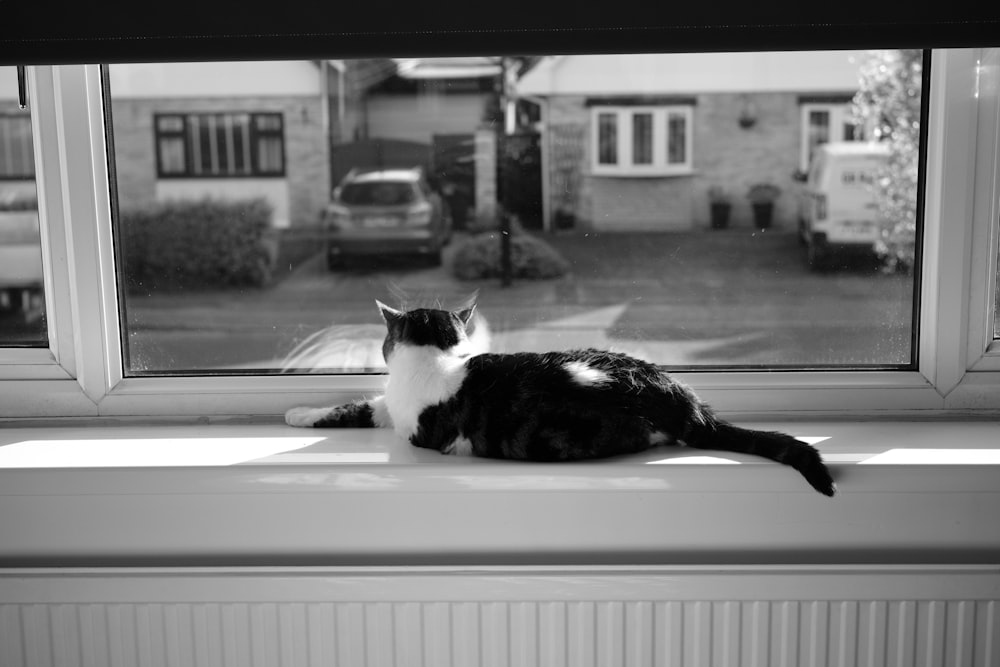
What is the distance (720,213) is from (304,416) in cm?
77

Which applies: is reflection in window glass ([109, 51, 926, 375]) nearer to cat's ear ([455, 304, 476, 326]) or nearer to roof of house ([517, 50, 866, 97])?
roof of house ([517, 50, 866, 97])

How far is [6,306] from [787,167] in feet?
4.39

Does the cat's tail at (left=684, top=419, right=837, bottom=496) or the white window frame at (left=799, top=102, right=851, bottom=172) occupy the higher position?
the white window frame at (left=799, top=102, right=851, bottom=172)

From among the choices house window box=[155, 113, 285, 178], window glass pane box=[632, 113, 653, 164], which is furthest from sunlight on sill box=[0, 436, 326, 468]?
window glass pane box=[632, 113, 653, 164]

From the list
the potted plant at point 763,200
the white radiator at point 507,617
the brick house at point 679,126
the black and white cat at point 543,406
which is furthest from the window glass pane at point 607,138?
the white radiator at point 507,617

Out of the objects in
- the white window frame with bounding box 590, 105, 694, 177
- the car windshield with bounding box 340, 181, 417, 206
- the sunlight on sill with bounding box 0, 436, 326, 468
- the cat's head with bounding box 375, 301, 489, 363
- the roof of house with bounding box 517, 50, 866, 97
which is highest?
→ the roof of house with bounding box 517, 50, 866, 97

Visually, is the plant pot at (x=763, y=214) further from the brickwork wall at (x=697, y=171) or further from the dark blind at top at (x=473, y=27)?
the dark blind at top at (x=473, y=27)

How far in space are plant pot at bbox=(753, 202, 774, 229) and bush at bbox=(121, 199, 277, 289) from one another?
32.0 inches

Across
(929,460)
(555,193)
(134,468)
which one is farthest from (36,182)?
(929,460)

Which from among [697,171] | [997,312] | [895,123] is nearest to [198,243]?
[697,171]

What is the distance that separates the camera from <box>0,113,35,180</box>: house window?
57.1 inches

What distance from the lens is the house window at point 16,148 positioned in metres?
1.45

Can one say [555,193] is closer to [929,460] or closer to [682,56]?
[682,56]

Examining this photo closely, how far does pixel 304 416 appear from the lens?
1.49 meters
